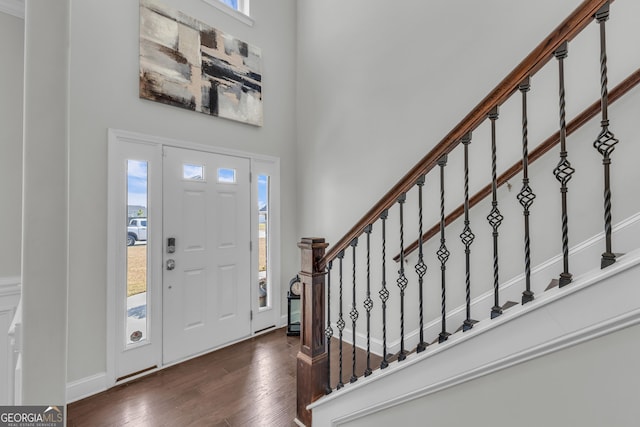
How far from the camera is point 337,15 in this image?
3.11 metres

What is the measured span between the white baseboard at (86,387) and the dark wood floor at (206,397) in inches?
1.7

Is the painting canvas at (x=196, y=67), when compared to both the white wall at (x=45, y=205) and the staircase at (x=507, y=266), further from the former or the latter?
the staircase at (x=507, y=266)

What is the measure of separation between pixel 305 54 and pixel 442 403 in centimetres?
365

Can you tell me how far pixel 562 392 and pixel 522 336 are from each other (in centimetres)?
18

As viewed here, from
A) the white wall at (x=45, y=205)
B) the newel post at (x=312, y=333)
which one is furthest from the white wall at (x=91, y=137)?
the newel post at (x=312, y=333)

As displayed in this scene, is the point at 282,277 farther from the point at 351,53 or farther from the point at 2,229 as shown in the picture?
the point at 351,53

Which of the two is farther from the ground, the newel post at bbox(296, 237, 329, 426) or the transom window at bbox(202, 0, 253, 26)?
the transom window at bbox(202, 0, 253, 26)

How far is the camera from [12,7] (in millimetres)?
2004

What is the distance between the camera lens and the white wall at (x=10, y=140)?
2.01m

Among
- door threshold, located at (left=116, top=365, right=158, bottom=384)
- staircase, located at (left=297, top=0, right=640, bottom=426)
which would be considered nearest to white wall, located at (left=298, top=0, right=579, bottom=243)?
staircase, located at (left=297, top=0, right=640, bottom=426)

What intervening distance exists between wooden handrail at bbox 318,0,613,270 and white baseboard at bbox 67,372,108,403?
7.90 ft

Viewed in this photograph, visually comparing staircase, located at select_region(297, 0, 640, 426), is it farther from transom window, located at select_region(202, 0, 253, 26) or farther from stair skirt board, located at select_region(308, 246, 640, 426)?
transom window, located at select_region(202, 0, 253, 26)

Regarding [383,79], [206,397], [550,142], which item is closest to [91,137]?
[206,397]

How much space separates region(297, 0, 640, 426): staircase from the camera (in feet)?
2.90
